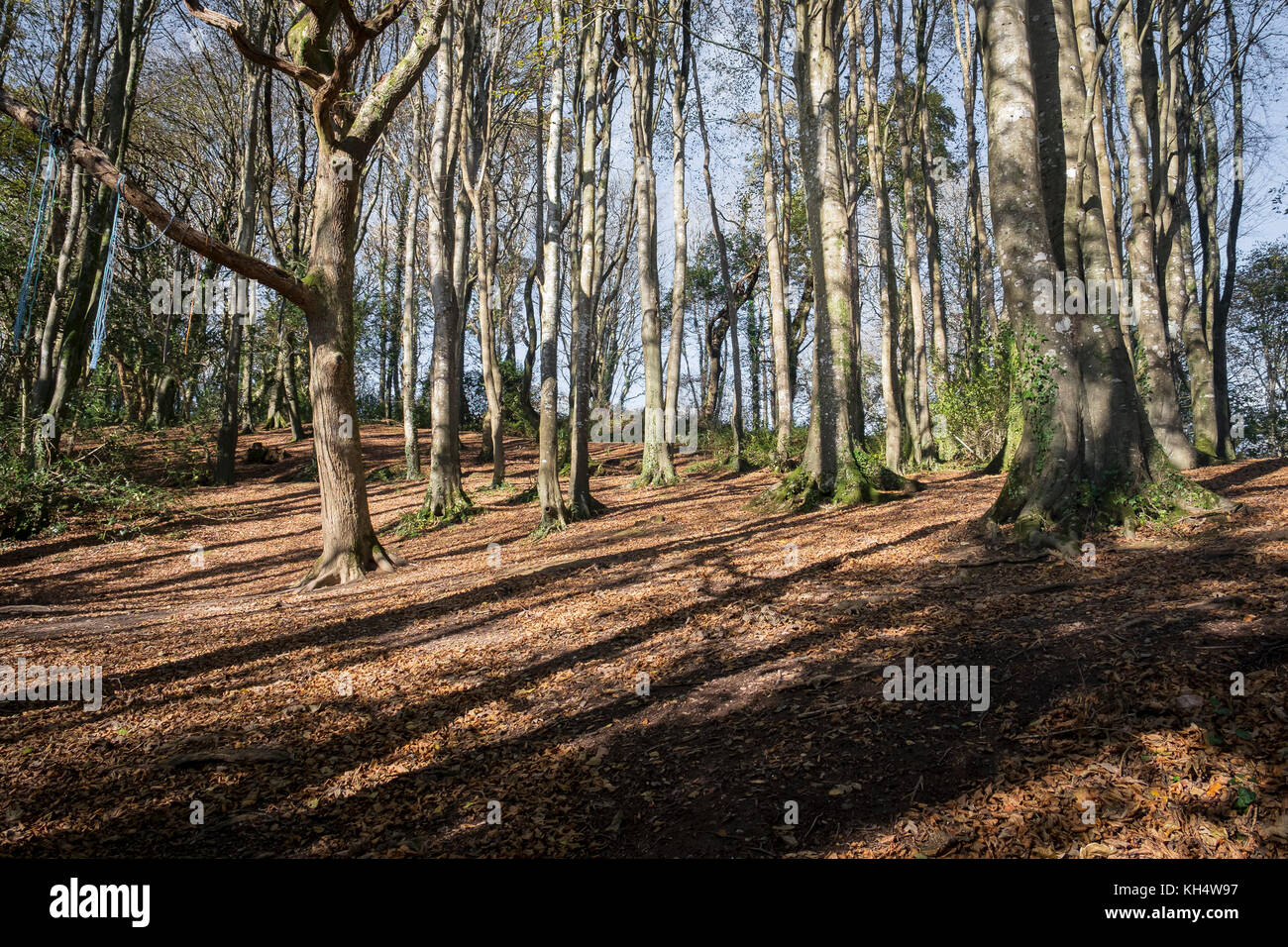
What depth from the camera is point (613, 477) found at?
18000 millimetres

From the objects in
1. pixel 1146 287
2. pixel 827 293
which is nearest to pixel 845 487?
pixel 827 293

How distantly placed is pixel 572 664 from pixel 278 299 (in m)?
22.6

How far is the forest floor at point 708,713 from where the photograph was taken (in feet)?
9.49

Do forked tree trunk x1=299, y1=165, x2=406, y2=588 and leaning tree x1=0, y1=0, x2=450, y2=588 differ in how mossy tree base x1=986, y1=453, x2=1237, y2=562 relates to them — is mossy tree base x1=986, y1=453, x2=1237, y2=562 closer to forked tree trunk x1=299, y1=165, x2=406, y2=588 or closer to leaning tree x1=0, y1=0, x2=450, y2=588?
forked tree trunk x1=299, y1=165, x2=406, y2=588

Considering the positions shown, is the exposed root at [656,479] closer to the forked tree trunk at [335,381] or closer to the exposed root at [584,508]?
the exposed root at [584,508]

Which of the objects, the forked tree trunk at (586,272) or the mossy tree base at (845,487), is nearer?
the mossy tree base at (845,487)

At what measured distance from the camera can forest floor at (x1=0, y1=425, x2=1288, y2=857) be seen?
2.89 metres

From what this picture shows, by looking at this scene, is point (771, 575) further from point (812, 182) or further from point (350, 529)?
point (812, 182)

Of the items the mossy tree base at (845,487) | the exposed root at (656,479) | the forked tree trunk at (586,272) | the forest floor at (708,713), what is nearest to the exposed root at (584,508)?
the forked tree trunk at (586,272)

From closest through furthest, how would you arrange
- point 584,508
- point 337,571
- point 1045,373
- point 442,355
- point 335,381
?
point 1045,373, point 335,381, point 337,571, point 584,508, point 442,355

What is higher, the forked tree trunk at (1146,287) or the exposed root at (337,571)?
the forked tree trunk at (1146,287)

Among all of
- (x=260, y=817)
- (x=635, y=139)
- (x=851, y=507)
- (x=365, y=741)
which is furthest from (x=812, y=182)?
(x=260, y=817)

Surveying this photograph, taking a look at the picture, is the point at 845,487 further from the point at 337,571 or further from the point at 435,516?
the point at 435,516

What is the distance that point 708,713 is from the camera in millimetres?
4055
